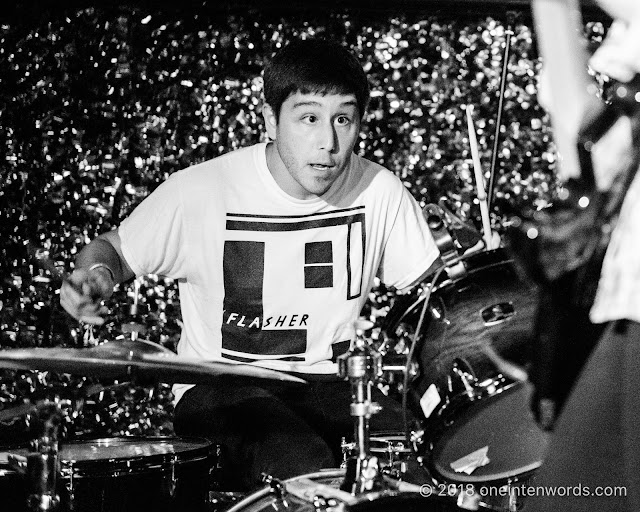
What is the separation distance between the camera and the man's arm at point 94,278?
84.7 inches

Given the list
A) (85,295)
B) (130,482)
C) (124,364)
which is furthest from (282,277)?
(124,364)

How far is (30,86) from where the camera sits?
329cm

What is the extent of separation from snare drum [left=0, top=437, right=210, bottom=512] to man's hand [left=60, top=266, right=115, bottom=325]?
1.03 ft

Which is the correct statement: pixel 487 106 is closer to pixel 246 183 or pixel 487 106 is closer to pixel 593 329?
pixel 246 183

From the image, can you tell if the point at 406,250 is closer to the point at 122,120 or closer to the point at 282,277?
the point at 282,277

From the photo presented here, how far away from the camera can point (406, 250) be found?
2.79 meters

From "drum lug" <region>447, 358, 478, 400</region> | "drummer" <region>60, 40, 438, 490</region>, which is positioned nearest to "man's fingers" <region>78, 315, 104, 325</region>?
"drummer" <region>60, 40, 438, 490</region>

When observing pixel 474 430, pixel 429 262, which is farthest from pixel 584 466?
pixel 429 262

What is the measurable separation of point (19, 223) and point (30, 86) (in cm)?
47

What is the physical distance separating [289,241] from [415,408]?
94cm

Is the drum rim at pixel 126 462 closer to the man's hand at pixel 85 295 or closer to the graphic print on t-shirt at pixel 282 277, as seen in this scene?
the man's hand at pixel 85 295

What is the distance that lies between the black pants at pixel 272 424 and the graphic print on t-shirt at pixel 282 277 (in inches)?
6.8

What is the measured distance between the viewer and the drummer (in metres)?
2.65

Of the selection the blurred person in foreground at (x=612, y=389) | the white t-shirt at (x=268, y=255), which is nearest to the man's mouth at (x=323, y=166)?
the white t-shirt at (x=268, y=255)
